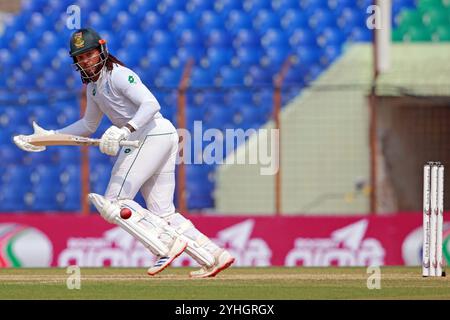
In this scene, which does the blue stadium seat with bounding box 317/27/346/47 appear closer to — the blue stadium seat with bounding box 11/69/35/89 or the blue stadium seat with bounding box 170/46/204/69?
the blue stadium seat with bounding box 170/46/204/69

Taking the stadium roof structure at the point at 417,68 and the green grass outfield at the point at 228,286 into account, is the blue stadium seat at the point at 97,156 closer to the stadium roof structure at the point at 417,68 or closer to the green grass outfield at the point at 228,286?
the stadium roof structure at the point at 417,68

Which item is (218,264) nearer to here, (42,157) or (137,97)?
(137,97)

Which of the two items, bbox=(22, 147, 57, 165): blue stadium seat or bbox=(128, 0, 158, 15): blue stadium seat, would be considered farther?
bbox=(128, 0, 158, 15): blue stadium seat

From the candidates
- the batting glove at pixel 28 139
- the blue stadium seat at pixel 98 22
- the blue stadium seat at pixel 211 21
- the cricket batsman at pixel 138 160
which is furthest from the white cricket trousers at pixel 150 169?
the blue stadium seat at pixel 98 22

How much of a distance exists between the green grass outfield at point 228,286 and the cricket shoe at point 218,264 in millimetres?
104

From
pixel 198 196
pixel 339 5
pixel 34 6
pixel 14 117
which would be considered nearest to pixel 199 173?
pixel 198 196

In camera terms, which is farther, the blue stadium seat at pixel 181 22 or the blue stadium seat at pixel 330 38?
the blue stadium seat at pixel 181 22

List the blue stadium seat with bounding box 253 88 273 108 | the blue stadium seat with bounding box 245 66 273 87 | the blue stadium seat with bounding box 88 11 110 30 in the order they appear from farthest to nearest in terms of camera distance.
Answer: the blue stadium seat with bounding box 88 11 110 30
the blue stadium seat with bounding box 245 66 273 87
the blue stadium seat with bounding box 253 88 273 108

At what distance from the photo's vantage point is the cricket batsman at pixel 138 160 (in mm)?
10258

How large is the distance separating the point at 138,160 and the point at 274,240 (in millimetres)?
6151

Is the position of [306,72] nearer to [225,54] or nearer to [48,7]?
[225,54]

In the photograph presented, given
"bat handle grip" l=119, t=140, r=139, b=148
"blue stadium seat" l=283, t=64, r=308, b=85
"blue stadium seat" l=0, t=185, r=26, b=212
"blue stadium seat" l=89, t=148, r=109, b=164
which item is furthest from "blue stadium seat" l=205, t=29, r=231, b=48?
"bat handle grip" l=119, t=140, r=139, b=148

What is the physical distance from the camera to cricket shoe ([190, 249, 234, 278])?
10617 millimetres
